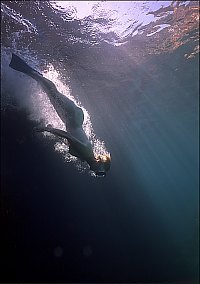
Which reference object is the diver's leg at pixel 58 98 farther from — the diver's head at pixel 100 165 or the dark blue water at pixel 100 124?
the dark blue water at pixel 100 124

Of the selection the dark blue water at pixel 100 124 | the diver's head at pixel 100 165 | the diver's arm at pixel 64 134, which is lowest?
the diver's head at pixel 100 165

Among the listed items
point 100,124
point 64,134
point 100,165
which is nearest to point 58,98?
point 64,134

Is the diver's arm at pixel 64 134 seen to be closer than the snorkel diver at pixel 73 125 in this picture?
Yes

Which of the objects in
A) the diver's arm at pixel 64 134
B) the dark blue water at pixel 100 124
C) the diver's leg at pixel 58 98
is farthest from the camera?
the dark blue water at pixel 100 124

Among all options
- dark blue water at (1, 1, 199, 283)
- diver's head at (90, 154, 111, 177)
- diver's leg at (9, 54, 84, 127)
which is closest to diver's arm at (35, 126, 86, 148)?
diver's head at (90, 154, 111, 177)

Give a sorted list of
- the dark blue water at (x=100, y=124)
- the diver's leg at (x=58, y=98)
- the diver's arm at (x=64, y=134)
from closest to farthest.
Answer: the diver's arm at (x=64, y=134), the diver's leg at (x=58, y=98), the dark blue water at (x=100, y=124)

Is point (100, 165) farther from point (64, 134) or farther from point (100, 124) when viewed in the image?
point (100, 124)

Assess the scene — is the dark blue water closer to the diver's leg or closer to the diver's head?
the diver's leg

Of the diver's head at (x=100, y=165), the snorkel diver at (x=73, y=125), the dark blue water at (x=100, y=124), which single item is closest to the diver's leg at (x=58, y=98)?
the snorkel diver at (x=73, y=125)
